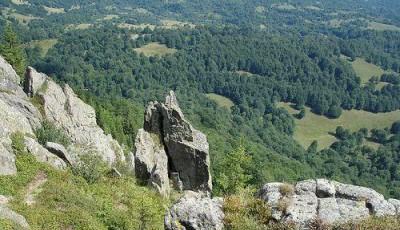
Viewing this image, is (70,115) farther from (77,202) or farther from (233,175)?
(77,202)

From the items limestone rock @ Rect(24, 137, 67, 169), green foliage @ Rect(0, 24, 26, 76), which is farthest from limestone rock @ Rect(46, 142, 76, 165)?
green foliage @ Rect(0, 24, 26, 76)

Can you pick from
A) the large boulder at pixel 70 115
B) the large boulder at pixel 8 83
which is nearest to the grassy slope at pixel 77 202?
the large boulder at pixel 70 115

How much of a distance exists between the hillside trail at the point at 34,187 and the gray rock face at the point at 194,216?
13.5 m

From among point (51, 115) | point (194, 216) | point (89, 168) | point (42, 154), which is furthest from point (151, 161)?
point (51, 115)

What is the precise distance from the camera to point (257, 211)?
2344cm

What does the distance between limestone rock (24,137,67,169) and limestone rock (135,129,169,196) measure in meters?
6.49

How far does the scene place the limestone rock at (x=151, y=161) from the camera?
41.1 metres

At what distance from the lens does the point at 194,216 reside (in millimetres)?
22953

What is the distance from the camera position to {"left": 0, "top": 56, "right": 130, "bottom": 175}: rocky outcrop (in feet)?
144

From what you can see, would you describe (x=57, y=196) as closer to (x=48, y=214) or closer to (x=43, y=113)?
(x=48, y=214)

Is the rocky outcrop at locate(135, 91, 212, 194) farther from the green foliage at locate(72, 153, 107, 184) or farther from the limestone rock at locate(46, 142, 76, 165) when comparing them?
the limestone rock at locate(46, 142, 76, 165)

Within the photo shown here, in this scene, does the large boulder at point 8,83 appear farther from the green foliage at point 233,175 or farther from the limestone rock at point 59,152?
the green foliage at point 233,175

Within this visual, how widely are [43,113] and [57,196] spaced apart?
28671mm

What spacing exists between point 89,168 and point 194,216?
63.3ft
